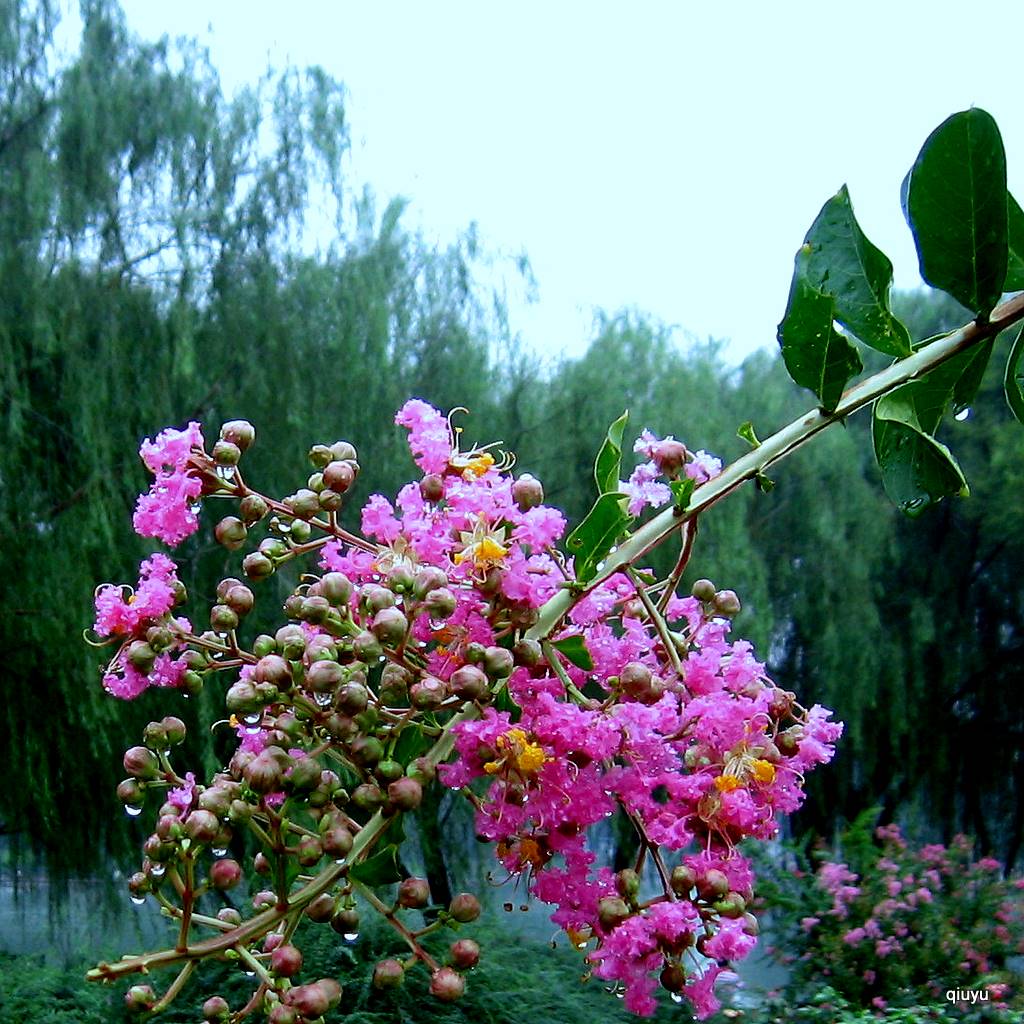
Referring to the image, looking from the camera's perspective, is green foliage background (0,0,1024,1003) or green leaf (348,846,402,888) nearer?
green leaf (348,846,402,888)

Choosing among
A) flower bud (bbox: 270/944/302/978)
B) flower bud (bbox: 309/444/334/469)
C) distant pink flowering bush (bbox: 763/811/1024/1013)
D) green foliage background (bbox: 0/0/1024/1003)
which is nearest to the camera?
flower bud (bbox: 270/944/302/978)

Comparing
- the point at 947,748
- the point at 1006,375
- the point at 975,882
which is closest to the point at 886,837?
the point at 975,882

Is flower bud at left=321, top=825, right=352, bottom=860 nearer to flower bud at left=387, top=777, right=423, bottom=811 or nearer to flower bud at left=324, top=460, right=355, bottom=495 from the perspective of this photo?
flower bud at left=387, top=777, right=423, bottom=811

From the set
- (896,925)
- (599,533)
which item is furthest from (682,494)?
(896,925)

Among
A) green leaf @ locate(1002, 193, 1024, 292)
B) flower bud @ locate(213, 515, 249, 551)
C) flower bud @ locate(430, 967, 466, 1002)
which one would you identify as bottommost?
flower bud @ locate(430, 967, 466, 1002)

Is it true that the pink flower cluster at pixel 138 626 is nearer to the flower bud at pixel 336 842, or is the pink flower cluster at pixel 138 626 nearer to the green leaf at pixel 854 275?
the flower bud at pixel 336 842

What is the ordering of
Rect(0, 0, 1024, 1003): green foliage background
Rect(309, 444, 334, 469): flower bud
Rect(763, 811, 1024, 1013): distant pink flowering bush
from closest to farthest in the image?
1. Rect(309, 444, 334, 469): flower bud
2. Rect(0, 0, 1024, 1003): green foliage background
3. Rect(763, 811, 1024, 1013): distant pink flowering bush

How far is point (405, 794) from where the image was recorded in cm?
28

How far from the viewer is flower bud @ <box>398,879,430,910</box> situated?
298mm

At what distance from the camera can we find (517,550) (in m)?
0.33

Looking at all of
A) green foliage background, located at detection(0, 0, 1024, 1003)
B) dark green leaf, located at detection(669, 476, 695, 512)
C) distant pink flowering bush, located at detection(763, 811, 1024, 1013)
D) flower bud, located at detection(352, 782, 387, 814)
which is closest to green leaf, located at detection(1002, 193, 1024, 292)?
dark green leaf, located at detection(669, 476, 695, 512)

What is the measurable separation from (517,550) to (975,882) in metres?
3.43

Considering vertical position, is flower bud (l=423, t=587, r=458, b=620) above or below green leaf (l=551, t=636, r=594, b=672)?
above

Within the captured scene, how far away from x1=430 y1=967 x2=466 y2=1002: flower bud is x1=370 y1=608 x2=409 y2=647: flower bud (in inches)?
3.4
